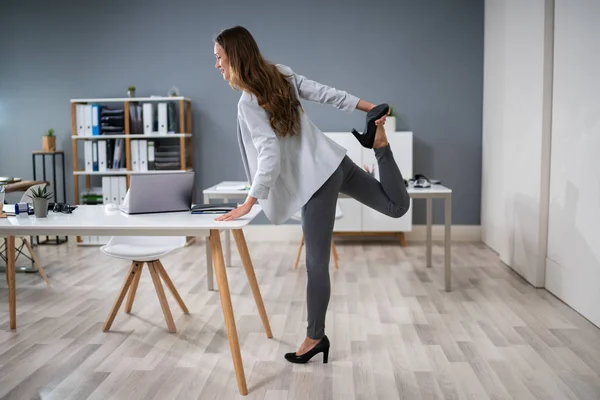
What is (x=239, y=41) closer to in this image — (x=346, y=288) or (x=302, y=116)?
(x=302, y=116)

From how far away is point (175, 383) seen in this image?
2.73 m

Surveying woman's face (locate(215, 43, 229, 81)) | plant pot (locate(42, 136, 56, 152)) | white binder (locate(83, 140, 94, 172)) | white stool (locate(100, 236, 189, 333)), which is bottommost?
white stool (locate(100, 236, 189, 333))

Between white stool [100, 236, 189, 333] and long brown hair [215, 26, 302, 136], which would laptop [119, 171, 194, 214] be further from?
long brown hair [215, 26, 302, 136]

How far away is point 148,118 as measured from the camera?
6188 mm

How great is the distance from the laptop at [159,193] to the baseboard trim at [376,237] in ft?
10.9

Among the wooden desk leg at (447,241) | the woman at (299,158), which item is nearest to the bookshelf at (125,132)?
the wooden desk leg at (447,241)

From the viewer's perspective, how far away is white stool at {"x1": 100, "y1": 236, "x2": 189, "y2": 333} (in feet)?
11.2

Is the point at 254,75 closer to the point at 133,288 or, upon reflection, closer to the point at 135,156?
the point at 133,288

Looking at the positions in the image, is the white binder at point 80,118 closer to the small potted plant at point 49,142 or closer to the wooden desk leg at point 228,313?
the small potted plant at point 49,142

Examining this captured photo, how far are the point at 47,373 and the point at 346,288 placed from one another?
7.25 feet

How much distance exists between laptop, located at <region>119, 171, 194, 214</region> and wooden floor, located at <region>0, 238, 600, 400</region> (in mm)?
731

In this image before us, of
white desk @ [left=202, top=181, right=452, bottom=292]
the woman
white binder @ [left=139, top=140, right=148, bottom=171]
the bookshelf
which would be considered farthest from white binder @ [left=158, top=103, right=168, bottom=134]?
the woman

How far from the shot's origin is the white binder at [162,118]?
6.16 metres

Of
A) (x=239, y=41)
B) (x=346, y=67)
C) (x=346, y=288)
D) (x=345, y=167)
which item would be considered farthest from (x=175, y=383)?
(x=346, y=67)
